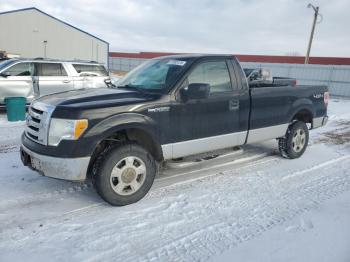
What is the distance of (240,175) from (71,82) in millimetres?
7782

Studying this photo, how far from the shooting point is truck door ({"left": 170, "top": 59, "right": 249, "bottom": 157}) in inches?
185

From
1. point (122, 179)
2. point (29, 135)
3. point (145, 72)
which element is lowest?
point (122, 179)

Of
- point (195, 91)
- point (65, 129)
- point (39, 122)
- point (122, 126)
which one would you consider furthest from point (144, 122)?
point (39, 122)

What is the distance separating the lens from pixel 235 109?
529 cm

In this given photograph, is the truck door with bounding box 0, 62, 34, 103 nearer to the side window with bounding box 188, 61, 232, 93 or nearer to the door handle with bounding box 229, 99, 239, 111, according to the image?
the side window with bounding box 188, 61, 232, 93

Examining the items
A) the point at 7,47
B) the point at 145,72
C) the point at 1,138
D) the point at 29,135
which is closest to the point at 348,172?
the point at 145,72

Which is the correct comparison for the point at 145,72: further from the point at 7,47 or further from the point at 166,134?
the point at 7,47

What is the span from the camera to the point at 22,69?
1083cm

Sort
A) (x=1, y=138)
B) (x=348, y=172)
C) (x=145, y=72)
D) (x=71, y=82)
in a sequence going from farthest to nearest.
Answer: (x=71, y=82)
(x=1, y=138)
(x=348, y=172)
(x=145, y=72)

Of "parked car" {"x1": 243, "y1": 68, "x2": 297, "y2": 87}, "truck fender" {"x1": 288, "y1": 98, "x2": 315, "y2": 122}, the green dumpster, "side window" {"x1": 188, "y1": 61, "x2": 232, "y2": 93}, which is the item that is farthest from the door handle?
the green dumpster

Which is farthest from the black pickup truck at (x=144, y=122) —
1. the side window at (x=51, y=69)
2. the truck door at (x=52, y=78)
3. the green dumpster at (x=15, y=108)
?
the side window at (x=51, y=69)

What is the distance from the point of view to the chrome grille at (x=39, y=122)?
13.1 ft

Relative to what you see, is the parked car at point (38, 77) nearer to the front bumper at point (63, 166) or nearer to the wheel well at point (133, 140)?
the wheel well at point (133, 140)

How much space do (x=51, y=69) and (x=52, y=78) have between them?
32 centimetres
